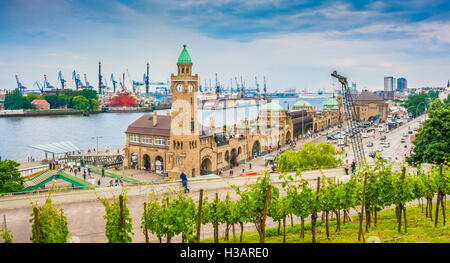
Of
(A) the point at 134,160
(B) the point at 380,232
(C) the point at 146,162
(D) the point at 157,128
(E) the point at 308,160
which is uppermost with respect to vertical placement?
(D) the point at 157,128

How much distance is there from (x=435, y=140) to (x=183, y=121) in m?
22.6

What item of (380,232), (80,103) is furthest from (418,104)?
(80,103)

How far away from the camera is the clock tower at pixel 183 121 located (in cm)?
3509

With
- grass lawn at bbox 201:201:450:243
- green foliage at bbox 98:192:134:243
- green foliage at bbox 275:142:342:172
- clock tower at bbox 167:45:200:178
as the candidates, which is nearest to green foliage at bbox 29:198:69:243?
green foliage at bbox 98:192:134:243

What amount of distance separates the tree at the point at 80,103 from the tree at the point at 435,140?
122m

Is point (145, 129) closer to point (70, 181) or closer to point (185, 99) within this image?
point (185, 99)

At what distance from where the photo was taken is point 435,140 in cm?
2777

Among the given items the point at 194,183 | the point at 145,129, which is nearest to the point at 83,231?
the point at 194,183

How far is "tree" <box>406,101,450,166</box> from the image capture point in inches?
1050

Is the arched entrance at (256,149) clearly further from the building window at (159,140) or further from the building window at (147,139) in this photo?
the building window at (147,139)

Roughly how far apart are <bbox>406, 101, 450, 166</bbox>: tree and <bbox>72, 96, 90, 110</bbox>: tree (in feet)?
399

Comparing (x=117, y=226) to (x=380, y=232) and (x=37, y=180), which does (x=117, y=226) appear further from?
(x=37, y=180)

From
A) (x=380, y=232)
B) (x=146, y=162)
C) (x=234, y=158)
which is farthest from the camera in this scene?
(x=234, y=158)

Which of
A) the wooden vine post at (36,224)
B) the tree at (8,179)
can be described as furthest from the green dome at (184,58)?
the wooden vine post at (36,224)
